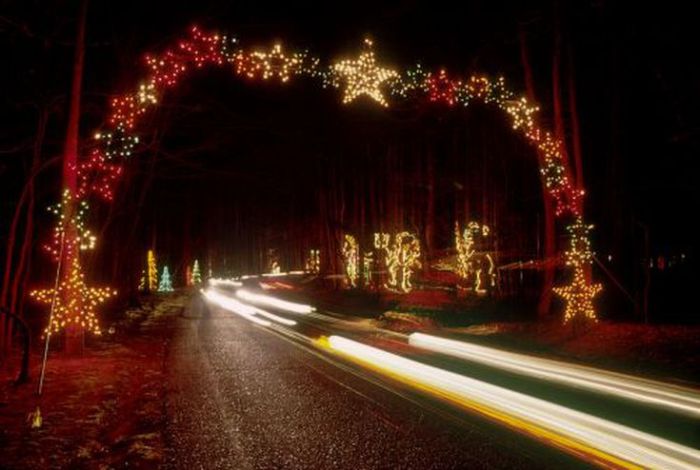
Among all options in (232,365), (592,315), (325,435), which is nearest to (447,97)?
(592,315)

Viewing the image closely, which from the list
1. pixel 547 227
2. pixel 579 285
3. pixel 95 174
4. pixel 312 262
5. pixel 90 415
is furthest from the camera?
pixel 312 262

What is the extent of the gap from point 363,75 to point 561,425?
428 inches

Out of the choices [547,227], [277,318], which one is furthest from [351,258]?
[547,227]

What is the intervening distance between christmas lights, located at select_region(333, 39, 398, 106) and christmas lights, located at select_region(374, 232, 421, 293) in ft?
86.4

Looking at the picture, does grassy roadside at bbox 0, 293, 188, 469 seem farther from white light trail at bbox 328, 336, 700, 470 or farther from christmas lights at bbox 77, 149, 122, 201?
white light trail at bbox 328, 336, 700, 470

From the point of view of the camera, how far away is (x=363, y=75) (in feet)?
55.8

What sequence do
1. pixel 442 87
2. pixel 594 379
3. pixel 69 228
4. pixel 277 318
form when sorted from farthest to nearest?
pixel 277 318
pixel 442 87
pixel 69 228
pixel 594 379

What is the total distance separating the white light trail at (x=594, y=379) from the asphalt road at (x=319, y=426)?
2.22 m

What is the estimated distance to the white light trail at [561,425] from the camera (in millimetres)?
6711

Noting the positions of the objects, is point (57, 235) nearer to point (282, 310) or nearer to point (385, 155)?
point (282, 310)

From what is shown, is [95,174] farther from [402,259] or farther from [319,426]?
[402,259]

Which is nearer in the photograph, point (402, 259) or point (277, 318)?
point (277, 318)

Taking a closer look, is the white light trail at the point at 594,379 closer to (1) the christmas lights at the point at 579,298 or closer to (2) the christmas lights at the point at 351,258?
(1) the christmas lights at the point at 579,298

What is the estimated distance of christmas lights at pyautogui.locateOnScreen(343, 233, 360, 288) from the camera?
51125mm
